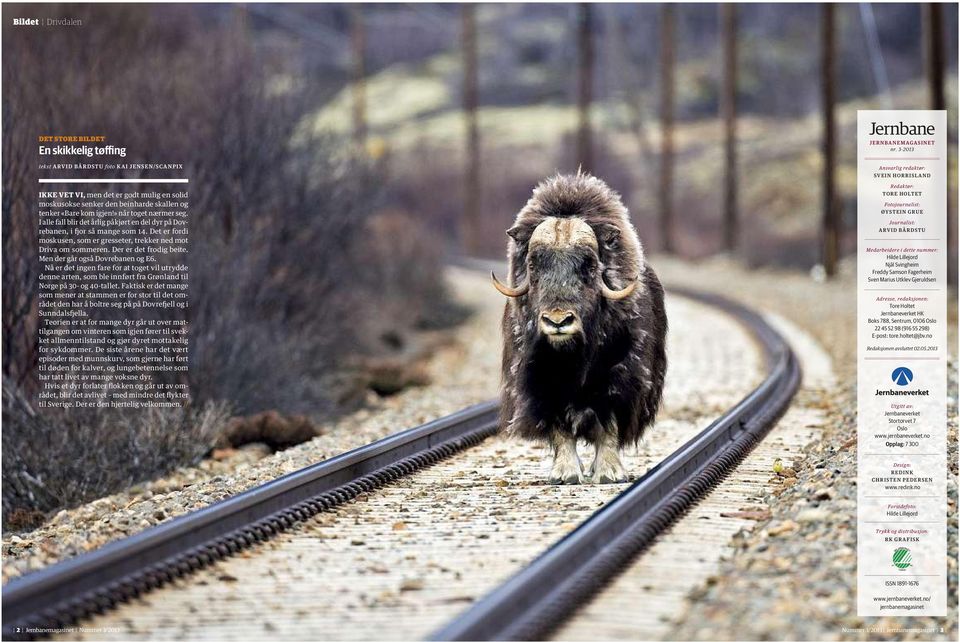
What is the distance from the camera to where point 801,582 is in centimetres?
655

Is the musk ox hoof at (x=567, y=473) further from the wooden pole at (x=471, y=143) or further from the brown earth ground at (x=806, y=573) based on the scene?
the wooden pole at (x=471, y=143)

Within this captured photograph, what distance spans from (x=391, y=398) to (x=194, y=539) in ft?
39.4

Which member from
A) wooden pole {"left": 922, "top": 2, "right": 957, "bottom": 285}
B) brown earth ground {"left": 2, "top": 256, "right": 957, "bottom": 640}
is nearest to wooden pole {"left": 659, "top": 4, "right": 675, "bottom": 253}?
wooden pole {"left": 922, "top": 2, "right": 957, "bottom": 285}

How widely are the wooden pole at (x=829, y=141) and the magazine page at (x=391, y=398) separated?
2.30m

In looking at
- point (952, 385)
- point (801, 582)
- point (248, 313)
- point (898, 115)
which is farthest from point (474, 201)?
point (801, 582)

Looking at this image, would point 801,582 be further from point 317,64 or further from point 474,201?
point 317,64

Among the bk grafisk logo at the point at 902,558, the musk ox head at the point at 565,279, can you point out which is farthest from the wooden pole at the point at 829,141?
the bk grafisk logo at the point at 902,558

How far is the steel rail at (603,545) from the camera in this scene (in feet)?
19.1

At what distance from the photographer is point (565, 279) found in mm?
8680

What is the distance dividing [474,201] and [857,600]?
4583 cm

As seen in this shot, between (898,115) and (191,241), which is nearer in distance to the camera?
(898,115)

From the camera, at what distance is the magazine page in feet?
21.5

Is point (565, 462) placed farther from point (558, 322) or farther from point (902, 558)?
point (902, 558)

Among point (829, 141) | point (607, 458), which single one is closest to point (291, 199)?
point (607, 458)
